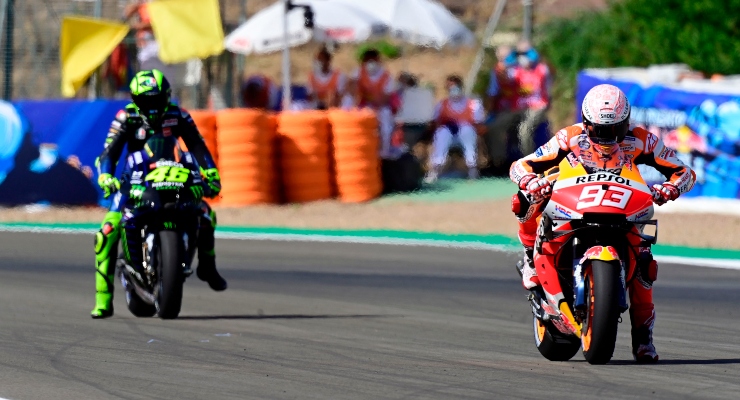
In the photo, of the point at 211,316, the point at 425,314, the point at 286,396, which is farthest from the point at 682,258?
the point at 286,396

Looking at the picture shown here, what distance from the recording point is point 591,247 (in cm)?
725

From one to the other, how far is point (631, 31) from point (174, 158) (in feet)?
64.2

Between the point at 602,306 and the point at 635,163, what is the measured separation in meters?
1.04

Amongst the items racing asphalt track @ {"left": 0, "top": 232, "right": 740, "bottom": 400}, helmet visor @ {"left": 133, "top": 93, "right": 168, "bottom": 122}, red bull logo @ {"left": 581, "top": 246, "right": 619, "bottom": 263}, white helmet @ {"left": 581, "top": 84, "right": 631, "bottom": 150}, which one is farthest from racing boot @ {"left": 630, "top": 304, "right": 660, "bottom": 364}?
helmet visor @ {"left": 133, "top": 93, "right": 168, "bottom": 122}

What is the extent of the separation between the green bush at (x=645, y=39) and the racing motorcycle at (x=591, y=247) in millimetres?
17979

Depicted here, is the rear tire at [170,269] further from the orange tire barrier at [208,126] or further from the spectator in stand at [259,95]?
the spectator in stand at [259,95]

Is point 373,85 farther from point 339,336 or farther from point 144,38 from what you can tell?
point 339,336

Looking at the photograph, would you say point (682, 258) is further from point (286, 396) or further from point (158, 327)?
point (286, 396)

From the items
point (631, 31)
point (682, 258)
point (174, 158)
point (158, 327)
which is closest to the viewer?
point (158, 327)

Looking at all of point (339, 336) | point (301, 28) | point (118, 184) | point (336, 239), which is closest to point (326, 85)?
point (301, 28)

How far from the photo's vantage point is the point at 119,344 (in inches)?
337

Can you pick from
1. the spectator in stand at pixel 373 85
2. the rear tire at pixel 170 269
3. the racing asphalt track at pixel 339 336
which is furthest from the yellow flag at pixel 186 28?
the rear tire at pixel 170 269

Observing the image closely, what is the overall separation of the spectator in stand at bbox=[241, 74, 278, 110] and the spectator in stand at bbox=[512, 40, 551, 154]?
11.7 ft

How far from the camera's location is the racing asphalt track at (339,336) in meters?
6.88
